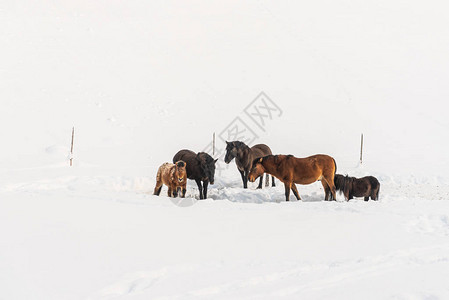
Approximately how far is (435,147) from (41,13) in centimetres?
3260

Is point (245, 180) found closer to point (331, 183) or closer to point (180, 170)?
point (331, 183)

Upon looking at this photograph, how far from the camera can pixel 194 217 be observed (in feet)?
26.1

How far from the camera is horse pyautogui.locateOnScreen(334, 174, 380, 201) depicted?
10359mm

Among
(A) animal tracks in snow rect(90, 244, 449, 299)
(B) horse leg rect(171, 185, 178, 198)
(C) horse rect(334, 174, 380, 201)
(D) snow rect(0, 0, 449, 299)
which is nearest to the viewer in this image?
(A) animal tracks in snow rect(90, 244, 449, 299)

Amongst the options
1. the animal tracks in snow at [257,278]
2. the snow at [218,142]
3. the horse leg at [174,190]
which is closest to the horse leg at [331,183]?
the snow at [218,142]

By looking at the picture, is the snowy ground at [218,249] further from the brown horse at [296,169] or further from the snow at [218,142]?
the brown horse at [296,169]

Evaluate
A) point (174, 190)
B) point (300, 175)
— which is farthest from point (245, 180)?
point (174, 190)

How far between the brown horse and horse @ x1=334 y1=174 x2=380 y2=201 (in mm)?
269

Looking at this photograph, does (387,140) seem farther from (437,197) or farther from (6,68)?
(6,68)

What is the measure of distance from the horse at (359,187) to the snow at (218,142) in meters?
0.63

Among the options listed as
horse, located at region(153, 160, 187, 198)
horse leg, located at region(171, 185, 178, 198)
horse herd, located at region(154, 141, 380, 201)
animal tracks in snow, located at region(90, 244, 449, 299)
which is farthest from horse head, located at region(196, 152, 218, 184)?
animal tracks in snow, located at region(90, 244, 449, 299)

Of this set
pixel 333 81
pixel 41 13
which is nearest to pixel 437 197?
pixel 333 81

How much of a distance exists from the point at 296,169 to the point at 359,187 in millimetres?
1634

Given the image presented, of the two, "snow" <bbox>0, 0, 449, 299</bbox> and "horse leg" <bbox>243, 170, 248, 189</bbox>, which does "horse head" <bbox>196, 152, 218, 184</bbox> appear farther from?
"horse leg" <bbox>243, 170, 248, 189</bbox>
